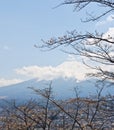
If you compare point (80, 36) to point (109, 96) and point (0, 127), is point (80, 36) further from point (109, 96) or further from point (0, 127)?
point (0, 127)

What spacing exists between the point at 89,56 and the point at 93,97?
62.2 inches

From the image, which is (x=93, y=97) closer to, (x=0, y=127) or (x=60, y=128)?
(x=60, y=128)

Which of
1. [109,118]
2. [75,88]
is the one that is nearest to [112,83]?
[109,118]

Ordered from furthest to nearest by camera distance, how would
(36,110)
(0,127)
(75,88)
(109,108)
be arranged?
1. (0,127)
2. (36,110)
3. (75,88)
4. (109,108)

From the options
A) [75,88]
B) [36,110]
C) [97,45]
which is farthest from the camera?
[36,110]

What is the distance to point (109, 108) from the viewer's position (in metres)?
11.7

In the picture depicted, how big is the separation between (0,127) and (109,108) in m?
28.2

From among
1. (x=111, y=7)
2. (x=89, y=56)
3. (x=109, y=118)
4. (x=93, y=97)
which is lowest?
(x=109, y=118)

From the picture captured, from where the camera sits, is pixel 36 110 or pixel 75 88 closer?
pixel 75 88

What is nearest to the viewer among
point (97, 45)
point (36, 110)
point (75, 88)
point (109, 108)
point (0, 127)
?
point (109, 108)

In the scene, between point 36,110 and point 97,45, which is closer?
point 97,45

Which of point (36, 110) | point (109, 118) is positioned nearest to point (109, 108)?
point (109, 118)

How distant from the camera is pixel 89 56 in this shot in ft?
40.0

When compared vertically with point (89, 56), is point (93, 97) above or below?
below
